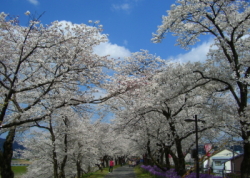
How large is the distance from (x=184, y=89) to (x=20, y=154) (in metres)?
21.4

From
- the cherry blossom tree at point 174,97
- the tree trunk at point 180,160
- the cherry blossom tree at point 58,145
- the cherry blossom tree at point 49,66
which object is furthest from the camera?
the cherry blossom tree at point 58,145

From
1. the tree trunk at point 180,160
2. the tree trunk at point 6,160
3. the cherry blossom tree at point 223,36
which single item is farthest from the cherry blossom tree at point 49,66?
the tree trunk at point 180,160

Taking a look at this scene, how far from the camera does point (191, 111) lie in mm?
15211

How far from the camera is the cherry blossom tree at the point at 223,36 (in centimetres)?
924

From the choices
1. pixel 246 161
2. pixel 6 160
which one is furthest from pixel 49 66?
pixel 246 161

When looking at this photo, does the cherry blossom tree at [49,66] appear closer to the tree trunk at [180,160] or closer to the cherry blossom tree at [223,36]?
the cherry blossom tree at [223,36]

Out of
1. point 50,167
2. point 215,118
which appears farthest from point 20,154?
point 215,118

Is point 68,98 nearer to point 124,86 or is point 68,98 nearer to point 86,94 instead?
point 86,94

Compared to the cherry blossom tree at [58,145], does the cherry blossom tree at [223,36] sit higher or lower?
higher

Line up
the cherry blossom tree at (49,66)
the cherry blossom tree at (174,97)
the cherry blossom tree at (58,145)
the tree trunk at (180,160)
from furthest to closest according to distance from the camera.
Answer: the cherry blossom tree at (58,145) → the tree trunk at (180,160) → the cherry blossom tree at (174,97) → the cherry blossom tree at (49,66)

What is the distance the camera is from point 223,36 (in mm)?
10203

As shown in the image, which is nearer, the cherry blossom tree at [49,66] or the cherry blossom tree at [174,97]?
the cherry blossom tree at [49,66]

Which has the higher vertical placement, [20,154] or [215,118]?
[215,118]

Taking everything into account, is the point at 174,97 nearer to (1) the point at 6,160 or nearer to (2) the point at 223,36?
(2) the point at 223,36
